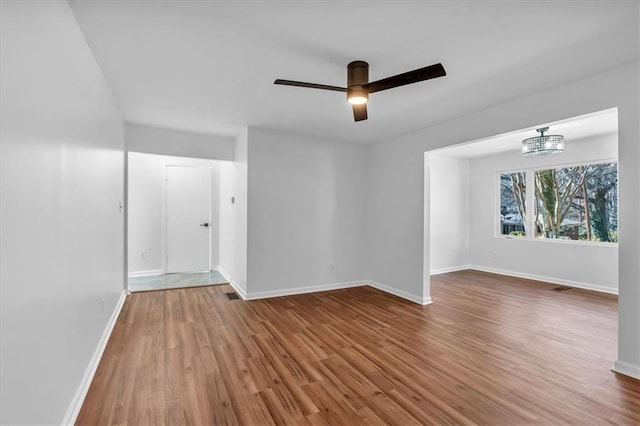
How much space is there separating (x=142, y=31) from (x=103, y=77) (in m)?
1.03

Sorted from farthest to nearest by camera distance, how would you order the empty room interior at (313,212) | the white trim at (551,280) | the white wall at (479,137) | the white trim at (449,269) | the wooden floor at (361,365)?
the white trim at (449,269) < the white trim at (551,280) < the white wall at (479,137) < the wooden floor at (361,365) < the empty room interior at (313,212)

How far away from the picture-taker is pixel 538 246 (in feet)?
19.0

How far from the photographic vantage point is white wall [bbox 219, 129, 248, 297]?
181 inches

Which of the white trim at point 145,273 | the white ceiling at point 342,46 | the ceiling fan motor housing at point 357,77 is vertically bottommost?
the white trim at point 145,273

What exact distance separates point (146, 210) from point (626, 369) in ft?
23.2

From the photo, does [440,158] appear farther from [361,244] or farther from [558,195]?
[361,244]

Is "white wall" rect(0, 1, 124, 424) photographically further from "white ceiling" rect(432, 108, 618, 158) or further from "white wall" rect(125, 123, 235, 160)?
"white ceiling" rect(432, 108, 618, 158)

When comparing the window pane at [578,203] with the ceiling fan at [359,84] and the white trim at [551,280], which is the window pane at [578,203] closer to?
the white trim at [551,280]

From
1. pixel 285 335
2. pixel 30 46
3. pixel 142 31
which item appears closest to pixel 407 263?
pixel 285 335

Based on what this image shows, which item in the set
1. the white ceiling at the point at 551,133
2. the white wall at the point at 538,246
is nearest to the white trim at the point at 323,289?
the white ceiling at the point at 551,133

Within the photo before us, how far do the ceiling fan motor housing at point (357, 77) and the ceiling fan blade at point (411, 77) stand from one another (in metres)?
0.06

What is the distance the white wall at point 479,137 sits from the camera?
95.8 inches

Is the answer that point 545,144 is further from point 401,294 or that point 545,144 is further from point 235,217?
point 235,217

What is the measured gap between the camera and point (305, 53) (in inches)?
92.6
